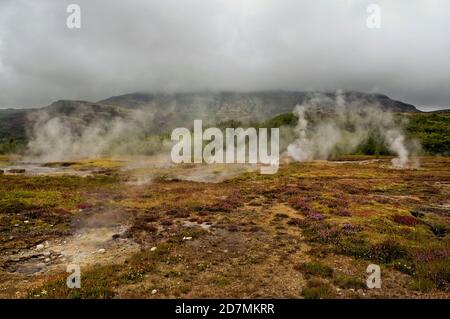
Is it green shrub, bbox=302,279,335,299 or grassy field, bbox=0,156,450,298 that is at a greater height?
green shrub, bbox=302,279,335,299

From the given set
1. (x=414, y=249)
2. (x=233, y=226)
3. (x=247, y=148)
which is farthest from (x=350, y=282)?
(x=247, y=148)

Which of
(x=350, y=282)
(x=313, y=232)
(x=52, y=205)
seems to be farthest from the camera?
(x=52, y=205)

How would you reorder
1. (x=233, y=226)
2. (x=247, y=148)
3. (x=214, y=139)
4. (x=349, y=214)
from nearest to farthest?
(x=233, y=226) < (x=349, y=214) < (x=247, y=148) < (x=214, y=139)

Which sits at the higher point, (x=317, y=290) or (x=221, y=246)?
(x=317, y=290)

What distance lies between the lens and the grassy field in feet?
49.9

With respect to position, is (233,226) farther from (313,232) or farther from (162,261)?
(162,261)

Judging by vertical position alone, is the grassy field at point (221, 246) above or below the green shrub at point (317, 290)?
below

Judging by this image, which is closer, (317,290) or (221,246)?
(317,290)

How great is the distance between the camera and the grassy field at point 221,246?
15203 mm

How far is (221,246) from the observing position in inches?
866

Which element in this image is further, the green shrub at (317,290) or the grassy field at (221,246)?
the grassy field at (221,246)

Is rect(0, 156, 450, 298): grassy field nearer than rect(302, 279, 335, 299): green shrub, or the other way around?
rect(302, 279, 335, 299): green shrub
